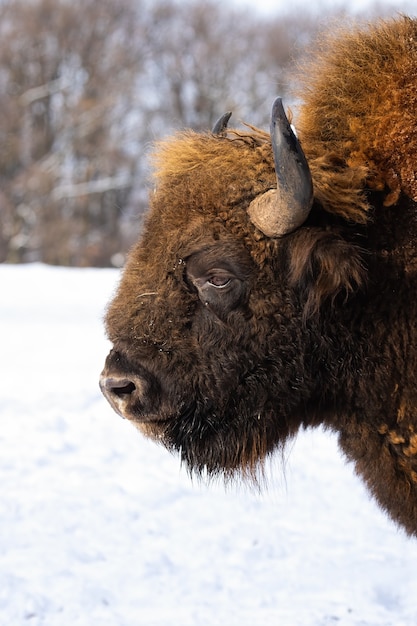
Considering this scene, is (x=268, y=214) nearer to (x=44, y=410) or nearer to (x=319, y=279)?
(x=319, y=279)

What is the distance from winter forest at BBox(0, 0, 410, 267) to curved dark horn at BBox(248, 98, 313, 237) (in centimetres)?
3158

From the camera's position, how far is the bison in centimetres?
336

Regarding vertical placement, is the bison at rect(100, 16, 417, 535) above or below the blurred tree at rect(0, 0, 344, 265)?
above

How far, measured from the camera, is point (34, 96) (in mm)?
38031

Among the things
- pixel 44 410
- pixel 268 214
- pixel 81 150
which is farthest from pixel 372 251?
pixel 81 150

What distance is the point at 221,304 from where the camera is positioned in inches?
136

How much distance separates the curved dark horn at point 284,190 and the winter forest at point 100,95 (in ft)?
104

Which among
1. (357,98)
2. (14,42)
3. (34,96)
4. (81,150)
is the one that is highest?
(357,98)

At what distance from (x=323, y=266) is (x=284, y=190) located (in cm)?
37

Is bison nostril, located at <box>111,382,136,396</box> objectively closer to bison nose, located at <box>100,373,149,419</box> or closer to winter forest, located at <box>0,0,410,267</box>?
bison nose, located at <box>100,373,149,419</box>

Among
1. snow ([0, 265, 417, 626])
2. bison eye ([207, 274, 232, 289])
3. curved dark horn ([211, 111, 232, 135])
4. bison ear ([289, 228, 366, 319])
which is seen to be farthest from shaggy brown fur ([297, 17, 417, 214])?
snow ([0, 265, 417, 626])

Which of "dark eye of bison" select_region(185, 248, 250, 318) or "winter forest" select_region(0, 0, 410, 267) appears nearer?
"dark eye of bison" select_region(185, 248, 250, 318)

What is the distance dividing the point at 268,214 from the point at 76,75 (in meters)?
38.8

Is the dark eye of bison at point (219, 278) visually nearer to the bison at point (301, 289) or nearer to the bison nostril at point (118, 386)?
the bison at point (301, 289)
